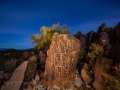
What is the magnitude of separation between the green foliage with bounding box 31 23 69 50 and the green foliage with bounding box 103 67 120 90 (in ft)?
33.1

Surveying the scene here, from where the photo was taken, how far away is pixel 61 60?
1454cm

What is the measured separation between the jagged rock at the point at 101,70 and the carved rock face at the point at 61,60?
1.77 metres

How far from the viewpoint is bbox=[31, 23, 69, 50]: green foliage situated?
2208 centimetres

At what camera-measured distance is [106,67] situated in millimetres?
13406

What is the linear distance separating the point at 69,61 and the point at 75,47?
1.08 metres

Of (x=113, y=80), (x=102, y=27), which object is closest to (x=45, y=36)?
(x=102, y=27)

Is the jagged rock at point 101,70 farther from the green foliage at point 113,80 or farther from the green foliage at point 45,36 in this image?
the green foliage at point 45,36

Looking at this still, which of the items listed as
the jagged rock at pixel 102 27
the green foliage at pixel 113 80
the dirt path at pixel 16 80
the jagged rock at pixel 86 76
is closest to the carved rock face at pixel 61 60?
the jagged rock at pixel 86 76

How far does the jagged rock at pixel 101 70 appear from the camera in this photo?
1328 cm

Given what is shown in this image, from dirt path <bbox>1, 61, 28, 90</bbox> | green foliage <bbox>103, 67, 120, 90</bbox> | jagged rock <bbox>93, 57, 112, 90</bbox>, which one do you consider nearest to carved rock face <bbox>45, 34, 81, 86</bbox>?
jagged rock <bbox>93, 57, 112, 90</bbox>

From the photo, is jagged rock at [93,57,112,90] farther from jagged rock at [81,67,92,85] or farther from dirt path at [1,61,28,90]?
dirt path at [1,61,28,90]

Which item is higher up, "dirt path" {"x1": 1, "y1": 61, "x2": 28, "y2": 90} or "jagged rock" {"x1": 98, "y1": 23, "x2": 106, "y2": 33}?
"jagged rock" {"x1": 98, "y1": 23, "x2": 106, "y2": 33}

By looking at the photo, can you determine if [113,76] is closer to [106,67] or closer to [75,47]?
[106,67]

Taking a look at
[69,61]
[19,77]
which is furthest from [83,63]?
[19,77]
